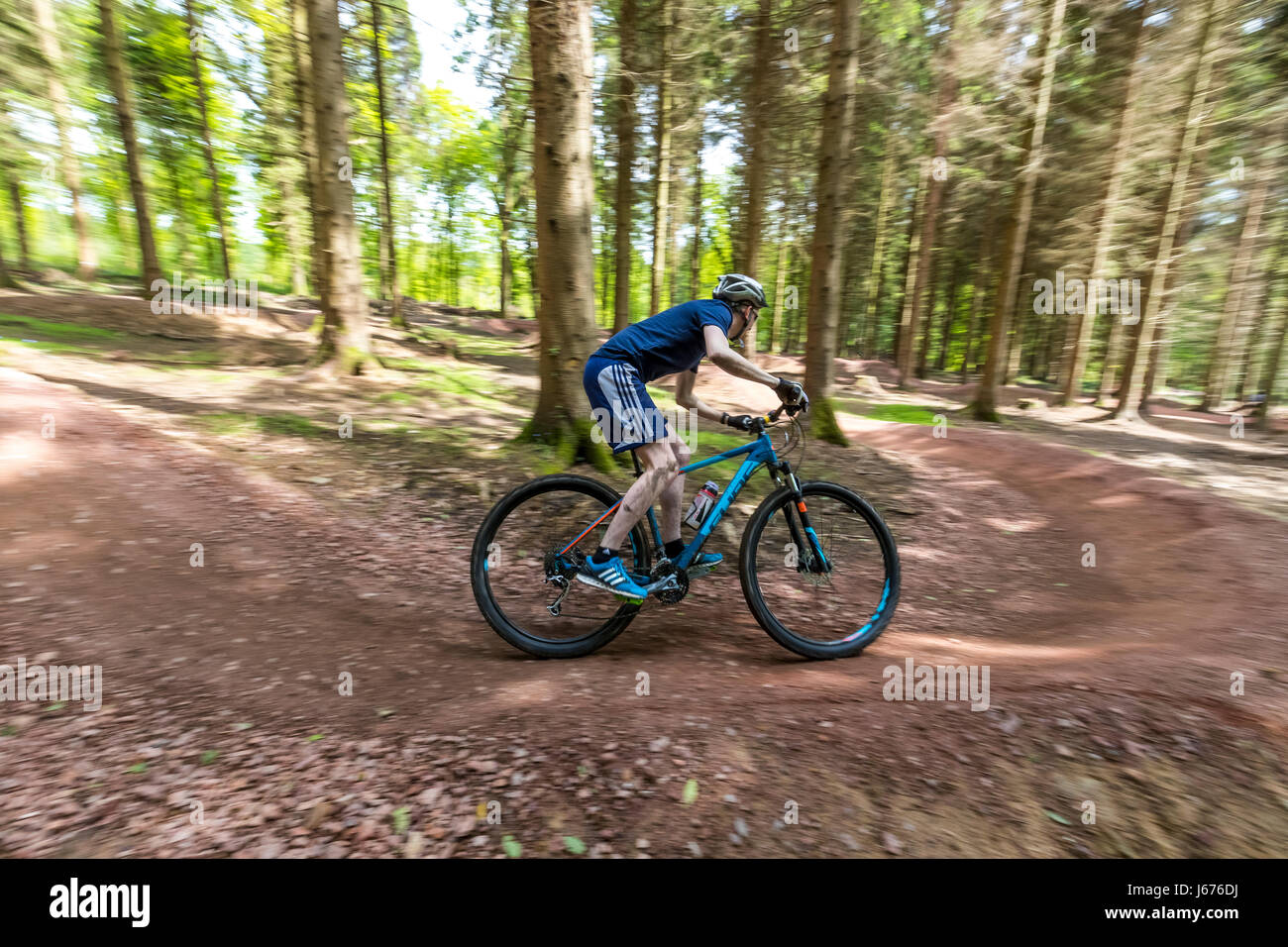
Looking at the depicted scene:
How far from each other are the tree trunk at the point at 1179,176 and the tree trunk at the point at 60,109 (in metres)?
34.3

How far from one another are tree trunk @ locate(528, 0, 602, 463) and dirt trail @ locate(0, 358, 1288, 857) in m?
1.73

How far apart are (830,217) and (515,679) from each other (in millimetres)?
9180

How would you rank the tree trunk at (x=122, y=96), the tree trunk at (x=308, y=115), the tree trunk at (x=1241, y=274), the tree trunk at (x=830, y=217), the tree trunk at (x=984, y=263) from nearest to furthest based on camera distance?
the tree trunk at (x=830, y=217), the tree trunk at (x=308, y=115), the tree trunk at (x=1241, y=274), the tree trunk at (x=122, y=96), the tree trunk at (x=984, y=263)

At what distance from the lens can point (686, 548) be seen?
441cm

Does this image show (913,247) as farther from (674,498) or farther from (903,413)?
(674,498)

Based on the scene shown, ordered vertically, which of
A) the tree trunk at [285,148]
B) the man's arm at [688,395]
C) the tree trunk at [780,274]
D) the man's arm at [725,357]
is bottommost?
the man's arm at [688,395]

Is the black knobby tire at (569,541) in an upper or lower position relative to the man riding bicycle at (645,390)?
lower

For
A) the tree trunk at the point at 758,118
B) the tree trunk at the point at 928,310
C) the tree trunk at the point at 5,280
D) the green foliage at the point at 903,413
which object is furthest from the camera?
the tree trunk at the point at 928,310

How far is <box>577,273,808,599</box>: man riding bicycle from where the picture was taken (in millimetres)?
4141

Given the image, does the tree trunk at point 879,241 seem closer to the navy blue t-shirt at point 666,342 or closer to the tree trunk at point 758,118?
the tree trunk at point 758,118

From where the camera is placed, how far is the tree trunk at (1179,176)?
15.1 metres

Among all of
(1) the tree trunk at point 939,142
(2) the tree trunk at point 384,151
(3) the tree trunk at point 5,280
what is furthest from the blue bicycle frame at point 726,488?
(3) the tree trunk at point 5,280

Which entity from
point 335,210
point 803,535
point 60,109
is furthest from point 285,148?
point 803,535

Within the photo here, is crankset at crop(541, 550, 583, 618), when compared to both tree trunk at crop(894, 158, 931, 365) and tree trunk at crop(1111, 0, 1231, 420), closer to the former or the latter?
tree trunk at crop(1111, 0, 1231, 420)
